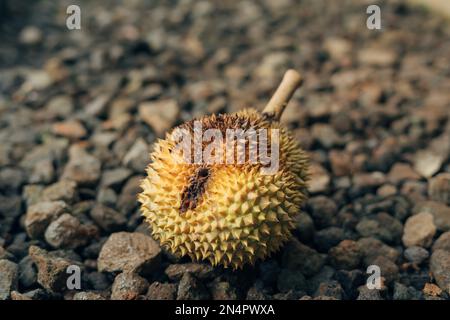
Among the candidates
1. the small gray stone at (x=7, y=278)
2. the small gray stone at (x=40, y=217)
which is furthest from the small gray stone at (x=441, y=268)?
the small gray stone at (x=7, y=278)

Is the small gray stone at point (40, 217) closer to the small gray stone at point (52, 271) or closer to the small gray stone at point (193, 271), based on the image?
the small gray stone at point (52, 271)

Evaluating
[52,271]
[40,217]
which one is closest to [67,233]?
[40,217]

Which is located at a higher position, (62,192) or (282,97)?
(282,97)

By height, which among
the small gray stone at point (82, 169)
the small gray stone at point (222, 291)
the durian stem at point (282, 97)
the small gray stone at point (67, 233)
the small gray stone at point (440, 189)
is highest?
the durian stem at point (282, 97)

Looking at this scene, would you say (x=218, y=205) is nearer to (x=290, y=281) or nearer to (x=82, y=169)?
(x=290, y=281)
